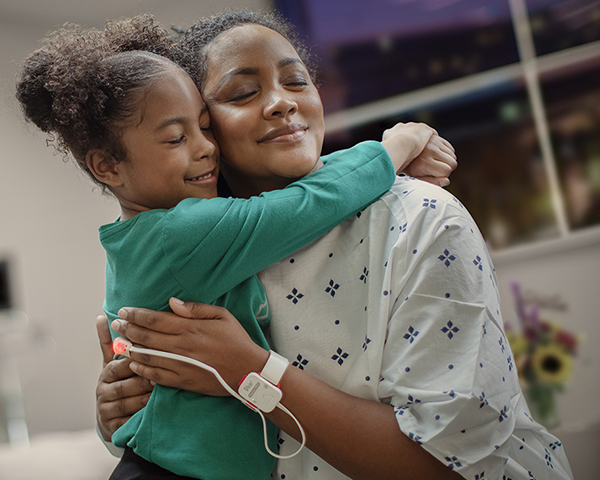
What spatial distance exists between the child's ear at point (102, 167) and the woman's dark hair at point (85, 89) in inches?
0.5

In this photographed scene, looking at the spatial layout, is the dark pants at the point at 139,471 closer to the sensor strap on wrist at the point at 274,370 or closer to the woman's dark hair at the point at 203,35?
the sensor strap on wrist at the point at 274,370

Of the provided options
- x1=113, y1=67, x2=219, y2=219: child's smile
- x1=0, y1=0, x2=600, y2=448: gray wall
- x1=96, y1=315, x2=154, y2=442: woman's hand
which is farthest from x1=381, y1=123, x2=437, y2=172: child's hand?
x1=0, y1=0, x2=600, y2=448: gray wall

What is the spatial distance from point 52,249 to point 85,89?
2675 millimetres

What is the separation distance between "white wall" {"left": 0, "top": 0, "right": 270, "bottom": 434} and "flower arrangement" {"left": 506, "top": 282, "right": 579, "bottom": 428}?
2.53 meters

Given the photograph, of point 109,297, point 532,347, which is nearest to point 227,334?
point 109,297

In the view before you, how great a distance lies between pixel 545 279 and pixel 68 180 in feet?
9.79

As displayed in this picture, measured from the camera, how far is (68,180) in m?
3.44

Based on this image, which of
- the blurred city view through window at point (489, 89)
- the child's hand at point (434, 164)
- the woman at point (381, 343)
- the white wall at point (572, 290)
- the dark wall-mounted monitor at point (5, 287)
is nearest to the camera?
the woman at point (381, 343)

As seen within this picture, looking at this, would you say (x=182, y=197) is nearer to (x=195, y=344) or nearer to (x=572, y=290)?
(x=195, y=344)

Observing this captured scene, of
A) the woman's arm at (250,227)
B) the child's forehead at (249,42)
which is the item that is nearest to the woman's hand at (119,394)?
the woman's arm at (250,227)

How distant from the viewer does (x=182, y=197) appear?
104cm

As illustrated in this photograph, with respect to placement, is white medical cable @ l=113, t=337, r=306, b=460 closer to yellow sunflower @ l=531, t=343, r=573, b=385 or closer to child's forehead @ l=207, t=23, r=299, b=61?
child's forehead @ l=207, t=23, r=299, b=61

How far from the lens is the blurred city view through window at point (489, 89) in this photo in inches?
101

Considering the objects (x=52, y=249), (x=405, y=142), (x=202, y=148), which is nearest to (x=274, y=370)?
(x=202, y=148)
